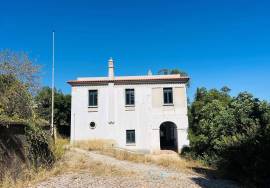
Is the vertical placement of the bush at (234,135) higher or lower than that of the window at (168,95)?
lower

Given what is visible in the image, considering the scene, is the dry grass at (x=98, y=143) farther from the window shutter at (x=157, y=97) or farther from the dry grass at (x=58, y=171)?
the dry grass at (x=58, y=171)

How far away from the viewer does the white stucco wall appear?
28.6 meters

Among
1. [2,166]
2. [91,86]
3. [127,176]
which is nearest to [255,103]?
[127,176]

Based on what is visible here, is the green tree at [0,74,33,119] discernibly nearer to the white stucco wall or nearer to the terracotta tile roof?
the white stucco wall

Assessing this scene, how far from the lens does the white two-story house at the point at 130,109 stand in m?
28.6

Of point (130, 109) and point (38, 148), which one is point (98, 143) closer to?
point (130, 109)

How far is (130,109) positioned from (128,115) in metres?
0.62

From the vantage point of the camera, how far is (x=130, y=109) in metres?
29.2

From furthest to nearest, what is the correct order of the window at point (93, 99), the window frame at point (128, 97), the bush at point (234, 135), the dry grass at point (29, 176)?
the window at point (93, 99) < the window frame at point (128, 97) < the bush at point (234, 135) < the dry grass at point (29, 176)

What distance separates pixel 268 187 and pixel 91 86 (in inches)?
824

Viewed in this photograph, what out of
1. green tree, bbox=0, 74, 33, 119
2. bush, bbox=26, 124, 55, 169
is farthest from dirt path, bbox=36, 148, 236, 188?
green tree, bbox=0, 74, 33, 119

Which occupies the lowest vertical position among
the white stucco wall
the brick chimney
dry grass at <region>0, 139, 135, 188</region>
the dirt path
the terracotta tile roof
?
the dirt path

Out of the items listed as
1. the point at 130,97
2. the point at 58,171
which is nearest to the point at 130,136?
the point at 130,97

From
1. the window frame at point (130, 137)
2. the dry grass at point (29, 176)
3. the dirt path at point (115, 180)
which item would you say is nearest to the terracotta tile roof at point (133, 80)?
the window frame at point (130, 137)
